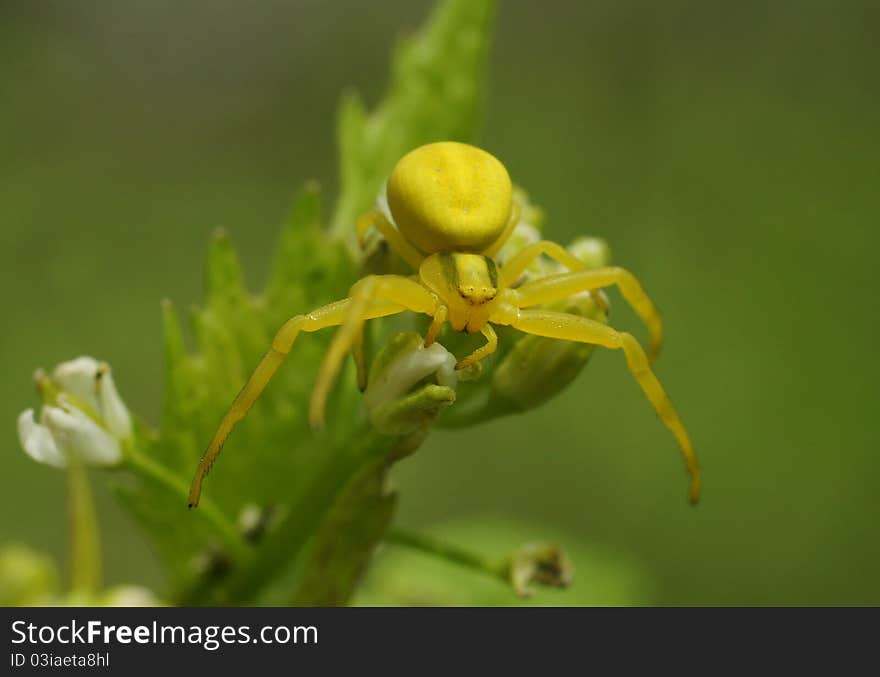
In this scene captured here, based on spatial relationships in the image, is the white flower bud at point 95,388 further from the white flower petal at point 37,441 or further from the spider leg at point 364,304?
the spider leg at point 364,304

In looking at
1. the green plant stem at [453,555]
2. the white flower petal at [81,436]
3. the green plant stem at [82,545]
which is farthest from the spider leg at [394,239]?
the green plant stem at [82,545]

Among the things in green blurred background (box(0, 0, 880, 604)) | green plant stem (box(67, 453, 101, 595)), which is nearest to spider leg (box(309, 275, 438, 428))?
green plant stem (box(67, 453, 101, 595))

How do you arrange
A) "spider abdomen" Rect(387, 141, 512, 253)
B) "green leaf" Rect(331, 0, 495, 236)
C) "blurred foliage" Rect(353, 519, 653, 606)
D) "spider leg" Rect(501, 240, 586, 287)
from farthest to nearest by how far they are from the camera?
"blurred foliage" Rect(353, 519, 653, 606)
"green leaf" Rect(331, 0, 495, 236)
"spider leg" Rect(501, 240, 586, 287)
"spider abdomen" Rect(387, 141, 512, 253)

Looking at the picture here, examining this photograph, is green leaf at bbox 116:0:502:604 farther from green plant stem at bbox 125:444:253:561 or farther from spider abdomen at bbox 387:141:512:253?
spider abdomen at bbox 387:141:512:253

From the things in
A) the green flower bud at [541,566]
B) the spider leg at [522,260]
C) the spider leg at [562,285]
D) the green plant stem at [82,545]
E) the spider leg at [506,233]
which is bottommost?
the green flower bud at [541,566]
